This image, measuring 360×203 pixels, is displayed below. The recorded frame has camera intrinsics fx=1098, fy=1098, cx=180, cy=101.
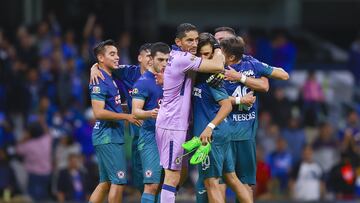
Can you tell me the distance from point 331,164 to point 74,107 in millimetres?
5855

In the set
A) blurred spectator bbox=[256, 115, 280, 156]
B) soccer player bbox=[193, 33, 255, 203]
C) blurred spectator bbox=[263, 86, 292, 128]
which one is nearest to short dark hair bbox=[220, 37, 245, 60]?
soccer player bbox=[193, 33, 255, 203]

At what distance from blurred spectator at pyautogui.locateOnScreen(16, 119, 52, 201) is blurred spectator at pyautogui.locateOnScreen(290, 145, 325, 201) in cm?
519

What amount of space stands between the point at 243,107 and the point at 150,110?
1.34 m

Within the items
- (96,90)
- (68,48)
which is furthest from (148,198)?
(68,48)

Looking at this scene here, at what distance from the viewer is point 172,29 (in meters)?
30.5

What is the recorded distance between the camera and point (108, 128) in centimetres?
1480

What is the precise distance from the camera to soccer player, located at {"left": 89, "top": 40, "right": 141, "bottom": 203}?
48.0ft

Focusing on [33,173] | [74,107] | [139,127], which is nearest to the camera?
[139,127]

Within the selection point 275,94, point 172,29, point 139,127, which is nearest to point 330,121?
point 275,94

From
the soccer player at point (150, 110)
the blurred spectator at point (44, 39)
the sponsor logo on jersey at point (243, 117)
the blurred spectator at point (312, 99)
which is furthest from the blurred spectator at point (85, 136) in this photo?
the sponsor logo on jersey at point (243, 117)

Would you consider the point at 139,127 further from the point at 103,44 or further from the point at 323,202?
the point at 323,202

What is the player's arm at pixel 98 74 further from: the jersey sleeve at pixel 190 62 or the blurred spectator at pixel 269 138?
the blurred spectator at pixel 269 138

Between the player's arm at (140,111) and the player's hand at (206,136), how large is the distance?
0.79m

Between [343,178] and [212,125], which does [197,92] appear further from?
[343,178]
